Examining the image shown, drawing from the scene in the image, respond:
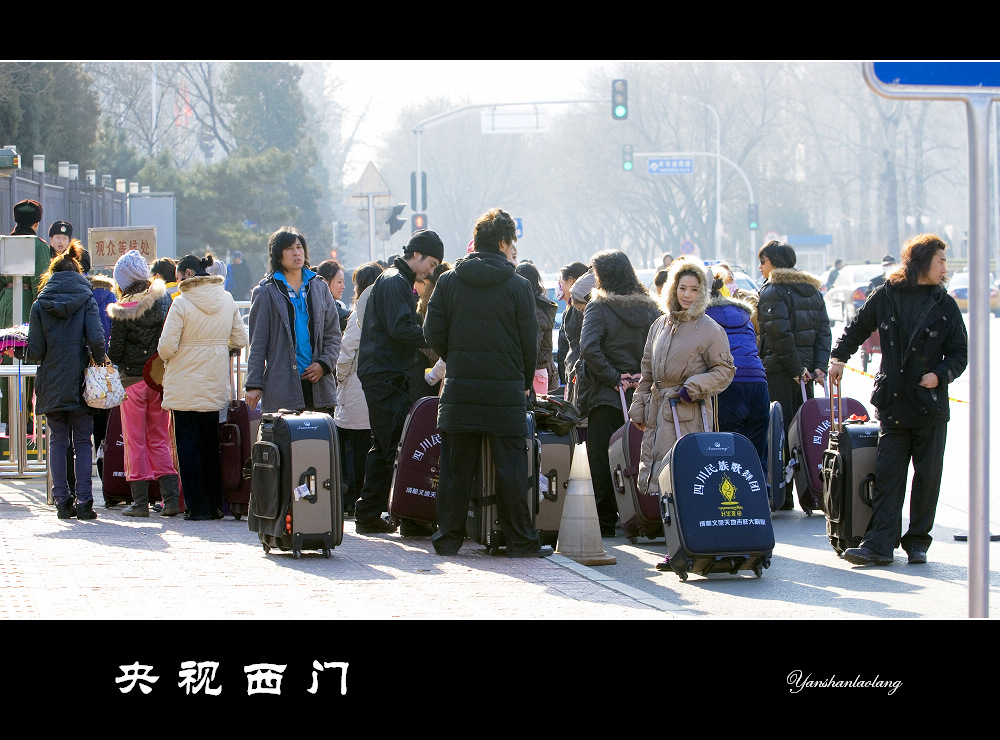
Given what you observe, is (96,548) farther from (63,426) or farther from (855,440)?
(855,440)

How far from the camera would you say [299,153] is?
173 feet

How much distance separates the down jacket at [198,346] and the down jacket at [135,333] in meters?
0.29

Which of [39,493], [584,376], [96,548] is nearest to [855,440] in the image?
[584,376]

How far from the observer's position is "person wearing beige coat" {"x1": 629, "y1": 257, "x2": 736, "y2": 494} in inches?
336

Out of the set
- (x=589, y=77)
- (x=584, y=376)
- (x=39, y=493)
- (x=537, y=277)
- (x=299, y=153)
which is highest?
(x=589, y=77)

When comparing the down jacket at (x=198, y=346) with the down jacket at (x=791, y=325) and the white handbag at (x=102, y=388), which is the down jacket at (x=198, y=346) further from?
the down jacket at (x=791, y=325)

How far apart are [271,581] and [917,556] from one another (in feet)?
12.4

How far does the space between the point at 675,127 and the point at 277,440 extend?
7597 cm

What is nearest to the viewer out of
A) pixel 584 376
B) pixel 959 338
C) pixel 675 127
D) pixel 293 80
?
pixel 959 338

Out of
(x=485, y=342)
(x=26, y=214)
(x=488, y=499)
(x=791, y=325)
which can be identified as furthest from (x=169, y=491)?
(x=791, y=325)

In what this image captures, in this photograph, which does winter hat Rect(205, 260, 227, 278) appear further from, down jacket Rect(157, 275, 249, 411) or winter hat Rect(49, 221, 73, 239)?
winter hat Rect(49, 221, 73, 239)

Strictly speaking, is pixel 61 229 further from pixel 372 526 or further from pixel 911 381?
pixel 911 381

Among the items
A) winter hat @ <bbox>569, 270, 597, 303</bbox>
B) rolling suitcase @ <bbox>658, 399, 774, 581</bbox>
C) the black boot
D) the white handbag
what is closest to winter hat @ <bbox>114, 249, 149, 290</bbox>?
the white handbag

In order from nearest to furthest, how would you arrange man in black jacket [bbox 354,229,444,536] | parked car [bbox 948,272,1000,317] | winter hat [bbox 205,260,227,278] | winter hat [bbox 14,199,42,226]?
man in black jacket [bbox 354,229,444,536] → winter hat [bbox 205,260,227,278] → winter hat [bbox 14,199,42,226] → parked car [bbox 948,272,1000,317]
